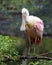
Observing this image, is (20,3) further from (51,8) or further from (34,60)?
(34,60)

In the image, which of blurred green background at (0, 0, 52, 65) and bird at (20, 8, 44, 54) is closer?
blurred green background at (0, 0, 52, 65)

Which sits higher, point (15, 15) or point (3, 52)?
point (15, 15)

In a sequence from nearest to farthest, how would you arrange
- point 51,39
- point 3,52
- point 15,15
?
1. point 3,52
2. point 51,39
3. point 15,15

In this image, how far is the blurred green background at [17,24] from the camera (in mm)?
5789

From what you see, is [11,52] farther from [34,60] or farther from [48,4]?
[48,4]

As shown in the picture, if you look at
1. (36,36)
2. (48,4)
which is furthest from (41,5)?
(36,36)

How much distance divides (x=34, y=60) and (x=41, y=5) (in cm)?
654

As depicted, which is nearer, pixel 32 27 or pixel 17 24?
pixel 32 27

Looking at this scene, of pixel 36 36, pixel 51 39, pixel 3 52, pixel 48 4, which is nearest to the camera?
pixel 3 52

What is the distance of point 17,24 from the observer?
9.84m

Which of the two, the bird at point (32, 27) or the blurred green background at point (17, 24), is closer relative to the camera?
the blurred green background at point (17, 24)

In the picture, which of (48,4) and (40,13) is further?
(48,4)

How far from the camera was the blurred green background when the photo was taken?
228 inches

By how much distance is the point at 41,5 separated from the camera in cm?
1205
